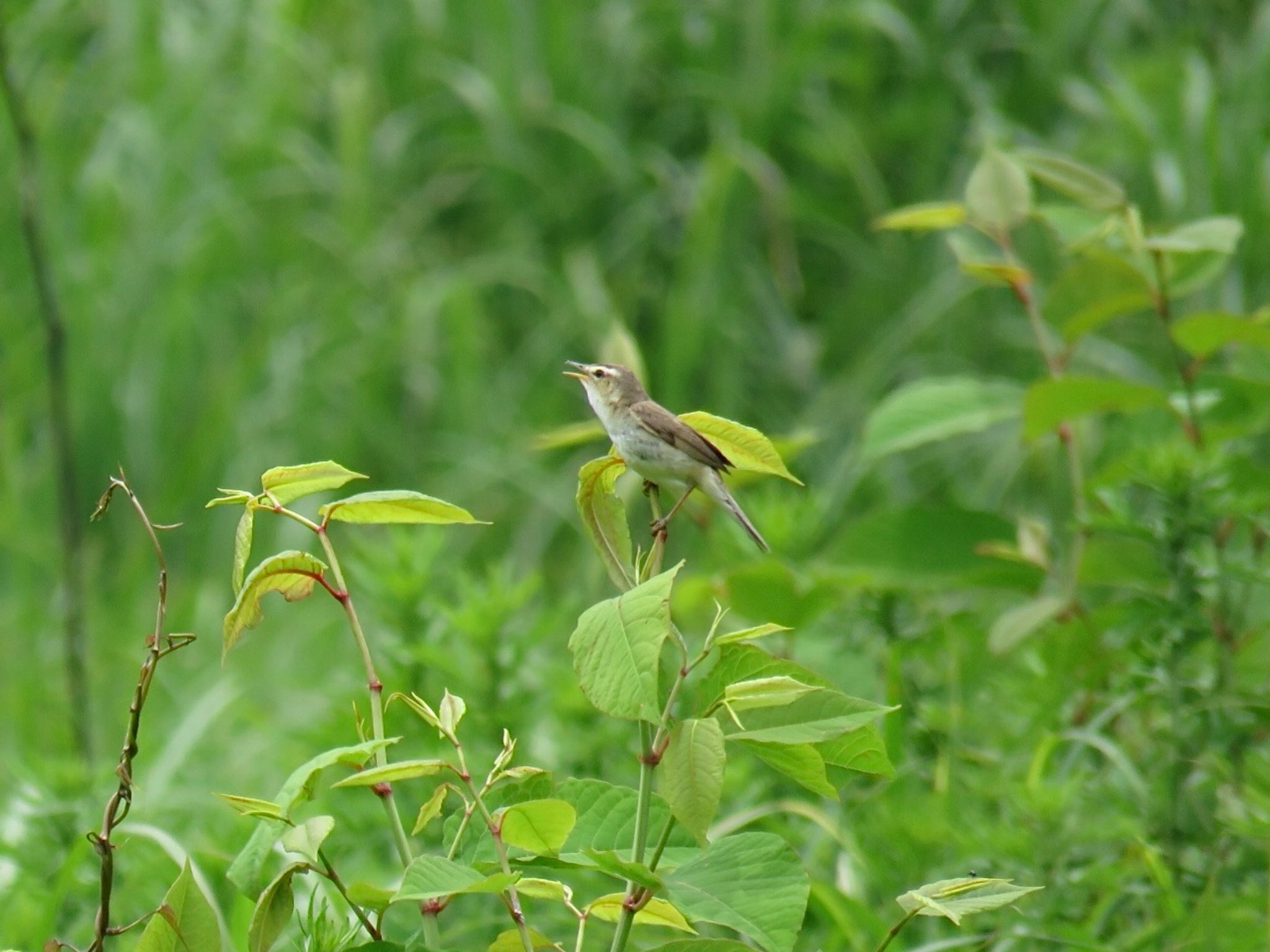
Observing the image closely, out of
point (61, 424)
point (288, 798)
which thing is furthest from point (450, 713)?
point (61, 424)

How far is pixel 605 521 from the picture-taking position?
4.48 ft

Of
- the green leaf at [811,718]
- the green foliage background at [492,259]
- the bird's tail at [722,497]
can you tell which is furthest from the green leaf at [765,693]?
the green foliage background at [492,259]

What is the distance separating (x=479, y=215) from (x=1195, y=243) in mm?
4824

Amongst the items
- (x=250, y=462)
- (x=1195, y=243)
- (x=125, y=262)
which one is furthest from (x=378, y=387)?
(x=1195, y=243)

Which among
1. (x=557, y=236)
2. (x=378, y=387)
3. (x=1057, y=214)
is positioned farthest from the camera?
(x=557, y=236)

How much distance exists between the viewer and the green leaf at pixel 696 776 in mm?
1117

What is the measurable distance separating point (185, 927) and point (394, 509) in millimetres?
355

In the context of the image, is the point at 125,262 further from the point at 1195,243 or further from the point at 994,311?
the point at 1195,243

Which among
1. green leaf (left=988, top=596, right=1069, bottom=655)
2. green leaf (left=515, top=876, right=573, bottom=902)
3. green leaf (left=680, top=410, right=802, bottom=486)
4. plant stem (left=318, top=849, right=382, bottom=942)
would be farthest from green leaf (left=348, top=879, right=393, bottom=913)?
green leaf (left=988, top=596, right=1069, bottom=655)

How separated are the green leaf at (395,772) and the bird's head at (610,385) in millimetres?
794

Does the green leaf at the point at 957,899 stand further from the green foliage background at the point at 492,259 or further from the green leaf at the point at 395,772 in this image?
the green foliage background at the point at 492,259

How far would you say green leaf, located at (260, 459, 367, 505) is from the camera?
1.28 meters

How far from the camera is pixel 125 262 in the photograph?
6.05 m

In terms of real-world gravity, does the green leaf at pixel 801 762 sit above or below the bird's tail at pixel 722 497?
above
